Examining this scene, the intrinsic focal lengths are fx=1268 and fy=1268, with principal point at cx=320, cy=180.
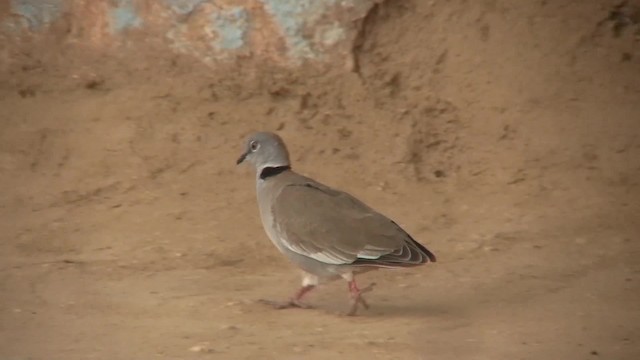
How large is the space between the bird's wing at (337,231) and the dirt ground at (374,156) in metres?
0.39

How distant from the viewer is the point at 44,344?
469 cm

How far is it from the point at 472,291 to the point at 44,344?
6.24ft

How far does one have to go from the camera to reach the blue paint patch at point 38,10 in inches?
280

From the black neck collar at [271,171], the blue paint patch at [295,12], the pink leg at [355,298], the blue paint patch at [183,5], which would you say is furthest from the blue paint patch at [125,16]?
the pink leg at [355,298]

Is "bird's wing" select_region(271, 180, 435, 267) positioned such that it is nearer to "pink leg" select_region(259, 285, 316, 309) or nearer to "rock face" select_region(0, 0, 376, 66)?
"pink leg" select_region(259, 285, 316, 309)

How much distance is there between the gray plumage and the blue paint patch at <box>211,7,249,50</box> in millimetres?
1633

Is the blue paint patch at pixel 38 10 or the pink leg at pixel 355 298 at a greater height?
the blue paint patch at pixel 38 10

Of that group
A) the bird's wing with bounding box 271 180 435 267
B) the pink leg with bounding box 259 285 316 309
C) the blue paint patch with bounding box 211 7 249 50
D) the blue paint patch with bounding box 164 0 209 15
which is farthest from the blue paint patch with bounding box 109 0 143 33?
the pink leg with bounding box 259 285 316 309

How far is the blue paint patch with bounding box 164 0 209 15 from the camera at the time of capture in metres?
7.03

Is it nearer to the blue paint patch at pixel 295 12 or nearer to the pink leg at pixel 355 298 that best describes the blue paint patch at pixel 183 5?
the blue paint patch at pixel 295 12

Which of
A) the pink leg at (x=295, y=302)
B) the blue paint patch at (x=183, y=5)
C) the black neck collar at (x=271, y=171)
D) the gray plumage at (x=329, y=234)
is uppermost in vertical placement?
the blue paint patch at (x=183, y=5)

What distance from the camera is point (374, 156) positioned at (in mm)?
6891

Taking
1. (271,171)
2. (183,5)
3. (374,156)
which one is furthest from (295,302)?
(183,5)

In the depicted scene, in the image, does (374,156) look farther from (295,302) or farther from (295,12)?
(295,302)
